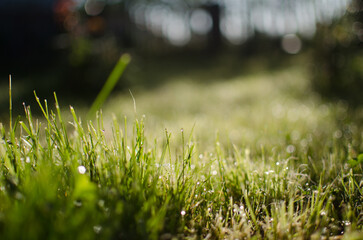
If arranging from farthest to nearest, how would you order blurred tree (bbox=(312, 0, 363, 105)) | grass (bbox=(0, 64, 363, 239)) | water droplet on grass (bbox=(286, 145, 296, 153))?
blurred tree (bbox=(312, 0, 363, 105)), water droplet on grass (bbox=(286, 145, 296, 153)), grass (bbox=(0, 64, 363, 239))

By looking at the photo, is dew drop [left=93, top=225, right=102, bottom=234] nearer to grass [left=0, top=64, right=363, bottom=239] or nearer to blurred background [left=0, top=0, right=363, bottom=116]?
grass [left=0, top=64, right=363, bottom=239]

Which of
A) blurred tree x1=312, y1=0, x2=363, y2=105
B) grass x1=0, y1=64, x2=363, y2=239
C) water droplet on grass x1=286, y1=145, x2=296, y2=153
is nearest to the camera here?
grass x1=0, y1=64, x2=363, y2=239

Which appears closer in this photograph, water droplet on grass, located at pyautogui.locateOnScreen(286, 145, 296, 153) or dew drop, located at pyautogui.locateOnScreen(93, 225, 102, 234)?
dew drop, located at pyautogui.locateOnScreen(93, 225, 102, 234)

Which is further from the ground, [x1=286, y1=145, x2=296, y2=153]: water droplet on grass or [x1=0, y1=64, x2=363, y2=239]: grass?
[x1=0, y1=64, x2=363, y2=239]: grass

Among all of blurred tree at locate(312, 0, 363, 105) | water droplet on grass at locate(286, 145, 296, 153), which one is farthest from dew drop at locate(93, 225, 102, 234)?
blurred tree at locate(312, 0, 363, 105)

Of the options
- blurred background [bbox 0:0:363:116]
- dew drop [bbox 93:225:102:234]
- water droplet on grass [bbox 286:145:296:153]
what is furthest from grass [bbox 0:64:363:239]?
blurred background [bbox 0:0:363:116]

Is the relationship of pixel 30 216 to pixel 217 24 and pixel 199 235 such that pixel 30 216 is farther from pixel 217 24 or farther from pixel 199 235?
pixel 217 24

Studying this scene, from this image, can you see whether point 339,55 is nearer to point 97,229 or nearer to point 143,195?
point 143,195
